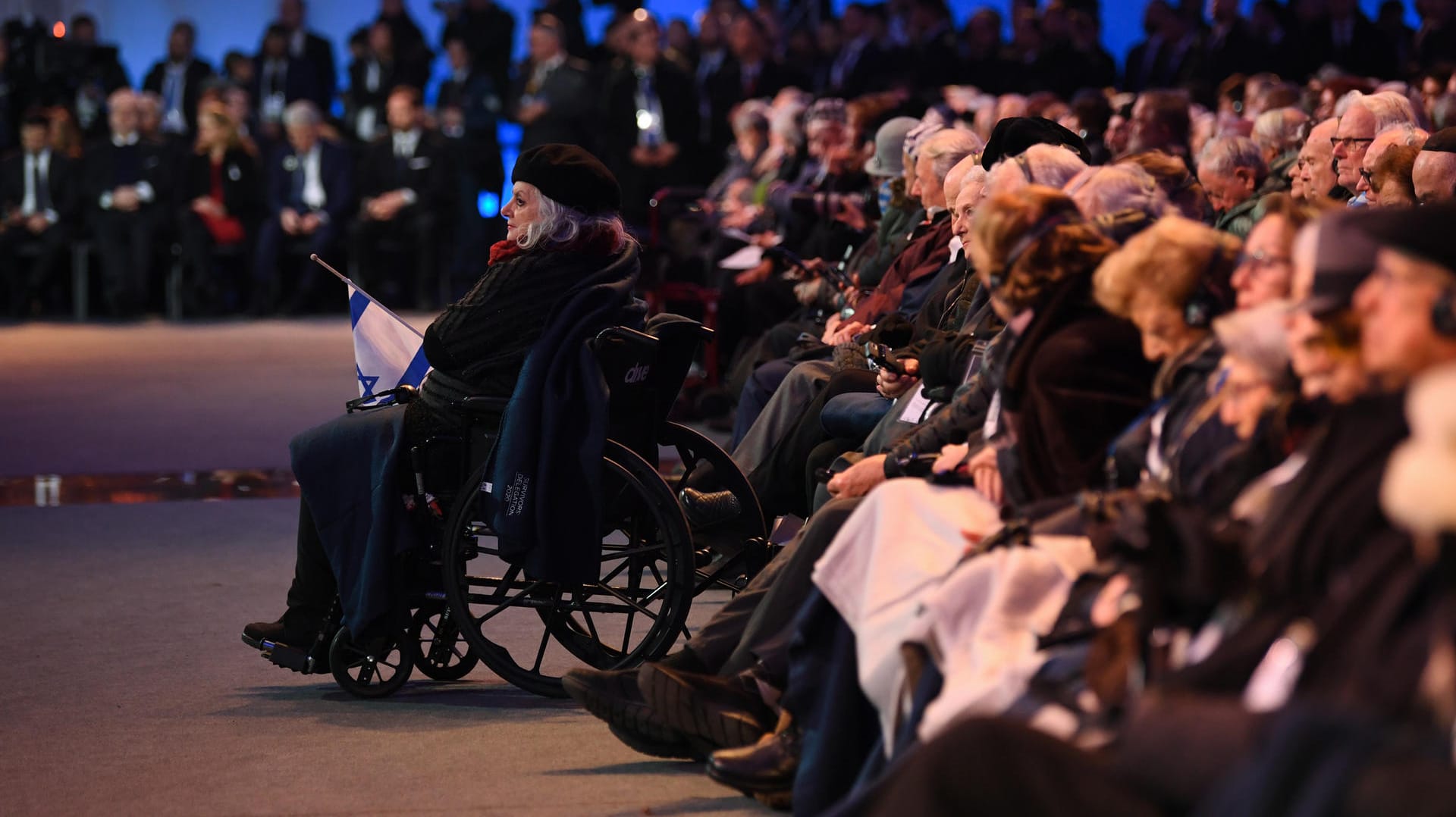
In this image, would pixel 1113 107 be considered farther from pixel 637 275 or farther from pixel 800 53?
pixel 637 275

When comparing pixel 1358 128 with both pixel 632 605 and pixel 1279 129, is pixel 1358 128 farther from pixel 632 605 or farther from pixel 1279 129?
pixel 632 605

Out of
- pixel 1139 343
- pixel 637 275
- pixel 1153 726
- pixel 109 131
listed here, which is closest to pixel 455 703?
pixel 637 275

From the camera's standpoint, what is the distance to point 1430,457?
171 centimetres

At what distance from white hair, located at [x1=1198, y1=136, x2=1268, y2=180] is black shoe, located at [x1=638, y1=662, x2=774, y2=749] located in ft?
9.61

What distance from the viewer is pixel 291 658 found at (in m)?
3.68

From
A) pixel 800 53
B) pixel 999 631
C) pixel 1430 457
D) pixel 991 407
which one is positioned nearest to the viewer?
pixel 1430 457

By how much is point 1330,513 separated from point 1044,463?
86 centimetres

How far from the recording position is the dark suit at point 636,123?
10602 millimetres

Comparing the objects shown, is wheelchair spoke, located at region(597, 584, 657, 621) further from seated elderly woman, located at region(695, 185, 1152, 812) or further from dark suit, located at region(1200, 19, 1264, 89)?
dark suit, located at region(1200, 19, 1264, 89)

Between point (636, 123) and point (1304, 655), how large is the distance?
9.02 metres

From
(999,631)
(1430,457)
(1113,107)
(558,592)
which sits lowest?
(558,592)

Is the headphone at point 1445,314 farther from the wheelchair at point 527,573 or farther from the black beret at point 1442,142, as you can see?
the black beret at point 1442,142

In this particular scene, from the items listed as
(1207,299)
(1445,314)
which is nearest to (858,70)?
(1207,299)

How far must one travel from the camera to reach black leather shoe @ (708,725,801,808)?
297 cm
